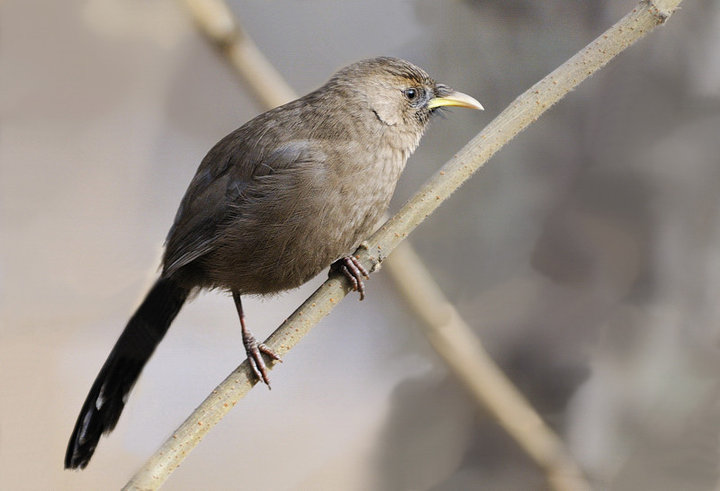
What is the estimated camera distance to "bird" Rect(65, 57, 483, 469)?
181cm

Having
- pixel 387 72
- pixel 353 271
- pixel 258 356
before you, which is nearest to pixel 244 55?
pixel 387 72

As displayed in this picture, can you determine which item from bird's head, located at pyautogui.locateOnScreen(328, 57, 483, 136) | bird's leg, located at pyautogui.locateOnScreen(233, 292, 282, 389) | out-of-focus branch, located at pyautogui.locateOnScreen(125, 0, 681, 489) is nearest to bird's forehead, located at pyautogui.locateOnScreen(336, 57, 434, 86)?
bird's head, located at pyautogui.locateOnScreen(328, 57, 483, 136)

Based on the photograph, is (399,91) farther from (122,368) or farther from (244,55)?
(122,368)

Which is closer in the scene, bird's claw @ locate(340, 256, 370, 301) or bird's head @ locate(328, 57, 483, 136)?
bird's claw @ locate(340, 256, 370, 301)

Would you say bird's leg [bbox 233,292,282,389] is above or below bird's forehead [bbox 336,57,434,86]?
below

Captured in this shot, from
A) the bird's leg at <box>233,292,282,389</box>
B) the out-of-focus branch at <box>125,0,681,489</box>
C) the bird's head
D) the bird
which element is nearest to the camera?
the out-of-focus branch at <box>125,0,681,489</box>

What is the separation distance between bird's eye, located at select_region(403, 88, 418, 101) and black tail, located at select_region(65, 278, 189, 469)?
30.1 inches

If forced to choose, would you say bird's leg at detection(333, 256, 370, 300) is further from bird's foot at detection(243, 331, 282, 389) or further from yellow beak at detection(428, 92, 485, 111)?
yellow beak at detection(428, 92, 485, 111)

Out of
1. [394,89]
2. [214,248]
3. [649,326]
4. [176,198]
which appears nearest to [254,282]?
[214,248]

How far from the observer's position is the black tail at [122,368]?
191 centimetres

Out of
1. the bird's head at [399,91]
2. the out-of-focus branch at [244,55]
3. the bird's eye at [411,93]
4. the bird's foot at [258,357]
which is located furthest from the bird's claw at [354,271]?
the out-of-focus branch at [244,55]

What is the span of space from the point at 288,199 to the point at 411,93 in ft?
1.47

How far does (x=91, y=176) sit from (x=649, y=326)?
2.02m

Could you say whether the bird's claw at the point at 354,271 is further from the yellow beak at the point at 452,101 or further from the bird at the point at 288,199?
the yellow beak at the point at 452,101
